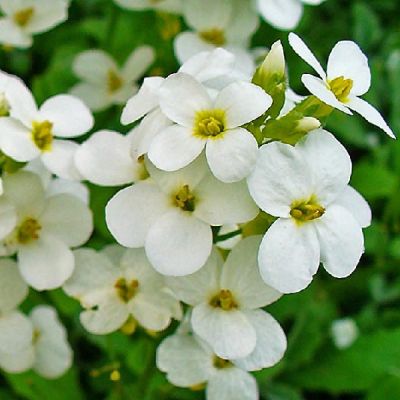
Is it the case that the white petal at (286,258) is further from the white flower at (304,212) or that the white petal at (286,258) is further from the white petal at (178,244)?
the white petal at (178,244)

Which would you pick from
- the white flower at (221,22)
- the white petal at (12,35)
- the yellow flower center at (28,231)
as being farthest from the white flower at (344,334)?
the white petal at (12,35)

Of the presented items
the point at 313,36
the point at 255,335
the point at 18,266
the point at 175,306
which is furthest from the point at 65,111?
the point at 313,36

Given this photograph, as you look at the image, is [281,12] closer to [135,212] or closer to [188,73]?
[188,73]

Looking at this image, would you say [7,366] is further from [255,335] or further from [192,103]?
[192,103]

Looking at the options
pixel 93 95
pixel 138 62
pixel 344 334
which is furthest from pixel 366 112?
pixel 93 95

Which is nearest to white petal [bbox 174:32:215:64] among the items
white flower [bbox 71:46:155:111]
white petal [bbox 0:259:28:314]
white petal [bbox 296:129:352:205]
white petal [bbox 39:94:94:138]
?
white flower [bbox 71:46:155:111]

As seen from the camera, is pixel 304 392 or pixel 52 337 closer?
pixel 52 337
